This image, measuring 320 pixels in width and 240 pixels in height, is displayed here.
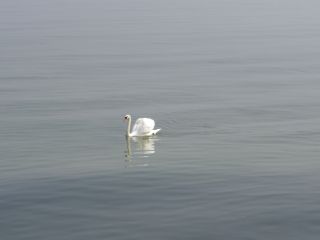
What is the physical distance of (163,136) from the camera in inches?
1871

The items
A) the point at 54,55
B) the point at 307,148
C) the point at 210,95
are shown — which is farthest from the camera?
the point at 54,55

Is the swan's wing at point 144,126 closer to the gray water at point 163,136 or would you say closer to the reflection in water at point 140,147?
the reflection in water at point 140,147

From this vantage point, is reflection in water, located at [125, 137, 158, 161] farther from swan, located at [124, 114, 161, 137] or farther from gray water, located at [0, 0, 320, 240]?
swan, located at [124, 114, 161, 137]

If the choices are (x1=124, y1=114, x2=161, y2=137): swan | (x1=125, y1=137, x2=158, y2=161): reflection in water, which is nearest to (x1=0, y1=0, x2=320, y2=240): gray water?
(x1=125, y1=137, x2=158, y2=161): reflection in water

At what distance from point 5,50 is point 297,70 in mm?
27274

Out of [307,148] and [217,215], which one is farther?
[307,148]

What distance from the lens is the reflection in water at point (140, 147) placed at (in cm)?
4359

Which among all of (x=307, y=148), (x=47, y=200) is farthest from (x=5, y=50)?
(x=47, y=200)

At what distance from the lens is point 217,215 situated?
32.1 m

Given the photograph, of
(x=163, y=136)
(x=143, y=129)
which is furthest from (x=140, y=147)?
(x=163, y=136)

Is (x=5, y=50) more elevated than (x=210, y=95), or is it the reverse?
(x=5, y=50)

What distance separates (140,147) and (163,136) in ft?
7.12

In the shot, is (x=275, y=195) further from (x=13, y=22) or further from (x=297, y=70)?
(x=13, y=22)

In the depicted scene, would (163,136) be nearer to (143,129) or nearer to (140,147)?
(143,129)
